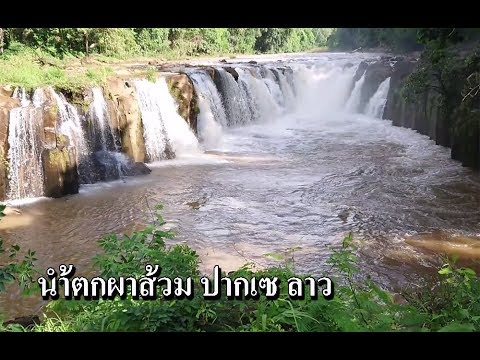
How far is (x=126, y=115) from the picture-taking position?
12.7 metres

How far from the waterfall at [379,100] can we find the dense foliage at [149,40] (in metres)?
6.87

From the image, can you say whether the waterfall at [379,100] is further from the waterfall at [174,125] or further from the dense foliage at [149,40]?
the waterfall at [174,125]

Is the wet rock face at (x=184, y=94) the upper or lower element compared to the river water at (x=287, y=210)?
upper

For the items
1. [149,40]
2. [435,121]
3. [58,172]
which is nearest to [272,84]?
[149,40]

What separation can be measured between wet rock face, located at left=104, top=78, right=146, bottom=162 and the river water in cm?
91

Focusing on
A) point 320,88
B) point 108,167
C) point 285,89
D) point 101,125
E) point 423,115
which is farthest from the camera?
point 320,88

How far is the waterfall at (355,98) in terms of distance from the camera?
2317 cm

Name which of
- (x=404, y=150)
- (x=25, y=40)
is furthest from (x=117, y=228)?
(x=25, y=40)

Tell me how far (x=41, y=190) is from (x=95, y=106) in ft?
8.58

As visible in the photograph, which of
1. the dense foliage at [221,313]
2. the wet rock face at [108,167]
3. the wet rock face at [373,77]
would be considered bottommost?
the wet rock face at [108,167]

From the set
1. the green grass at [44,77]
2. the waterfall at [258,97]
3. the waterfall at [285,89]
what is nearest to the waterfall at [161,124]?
the green grass at [44,77]

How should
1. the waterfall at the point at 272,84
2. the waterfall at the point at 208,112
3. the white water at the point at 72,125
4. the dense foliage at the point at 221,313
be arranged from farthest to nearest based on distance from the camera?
1. the waterfall at the point at 272,84
2. the waterfall at the point at 208,112
3. the white water at the point at 72,125
4. the dense foliage at the point at 221,313

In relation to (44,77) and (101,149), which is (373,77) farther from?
(44,77)

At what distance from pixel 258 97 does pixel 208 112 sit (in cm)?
450
